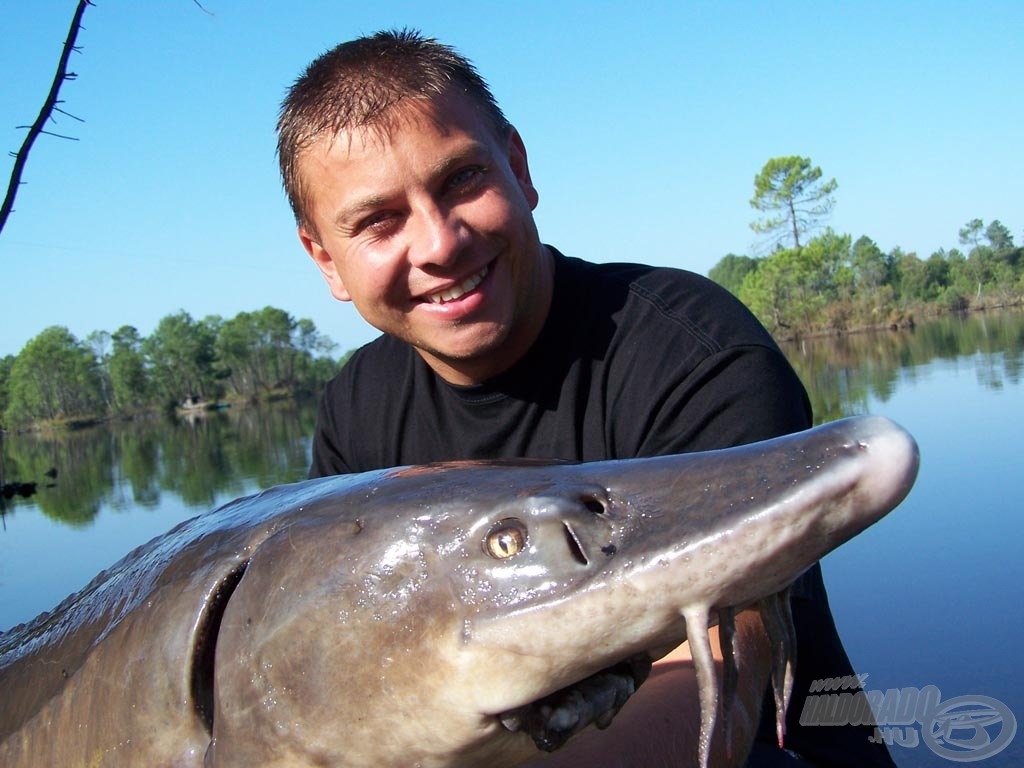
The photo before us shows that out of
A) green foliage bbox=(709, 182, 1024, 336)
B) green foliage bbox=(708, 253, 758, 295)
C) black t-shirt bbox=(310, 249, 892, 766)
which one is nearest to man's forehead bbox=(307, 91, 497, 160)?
black t-shirt bbox=(310, 249, 892, 766)

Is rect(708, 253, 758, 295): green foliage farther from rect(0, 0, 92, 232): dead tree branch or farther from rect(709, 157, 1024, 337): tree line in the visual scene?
rect(0, 0, 92, 232): dead tree branch

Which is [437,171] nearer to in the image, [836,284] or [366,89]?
[366,89]

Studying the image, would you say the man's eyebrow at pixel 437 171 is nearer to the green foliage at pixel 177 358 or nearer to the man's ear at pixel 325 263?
the man's ear at pixel 325 263

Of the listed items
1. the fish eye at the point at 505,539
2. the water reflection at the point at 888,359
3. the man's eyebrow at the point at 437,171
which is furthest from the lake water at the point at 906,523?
the fish eye at the point at 505,539

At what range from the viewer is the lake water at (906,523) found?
6.07 meters

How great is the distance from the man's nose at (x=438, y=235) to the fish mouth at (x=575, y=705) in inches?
57.5

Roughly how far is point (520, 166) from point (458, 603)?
76.4 inches

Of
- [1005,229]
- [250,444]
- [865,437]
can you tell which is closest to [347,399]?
[865,437]

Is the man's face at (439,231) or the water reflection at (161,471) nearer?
the man's face at (439,231)

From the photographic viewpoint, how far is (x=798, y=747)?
2182 millimetres

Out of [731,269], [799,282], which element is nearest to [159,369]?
[799,282]

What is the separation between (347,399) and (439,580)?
1909 mm

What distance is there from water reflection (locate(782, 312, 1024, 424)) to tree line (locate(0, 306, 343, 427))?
52987 millimetres

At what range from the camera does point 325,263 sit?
10.2ft
